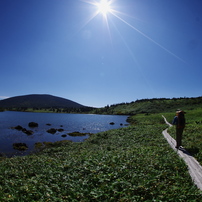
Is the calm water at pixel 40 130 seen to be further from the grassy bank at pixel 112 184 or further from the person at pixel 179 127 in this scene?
the person at pixel 179 127

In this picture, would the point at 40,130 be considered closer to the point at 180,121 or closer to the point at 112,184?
the point at 180,121

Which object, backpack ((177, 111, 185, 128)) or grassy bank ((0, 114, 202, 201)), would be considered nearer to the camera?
grassy bank ((0, 114, 202, 201))

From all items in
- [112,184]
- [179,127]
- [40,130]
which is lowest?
[40,130]

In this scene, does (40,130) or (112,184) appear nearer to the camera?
(112,184)

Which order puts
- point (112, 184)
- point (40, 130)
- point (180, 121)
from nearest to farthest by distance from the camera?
point (112, 184) < point (180, 121) < point (40, 130)

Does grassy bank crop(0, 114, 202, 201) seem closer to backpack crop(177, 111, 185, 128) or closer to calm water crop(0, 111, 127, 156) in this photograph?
backpack crop(177, 111, 185, 128)

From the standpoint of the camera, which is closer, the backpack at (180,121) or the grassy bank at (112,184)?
the grassy bank at (112,184)

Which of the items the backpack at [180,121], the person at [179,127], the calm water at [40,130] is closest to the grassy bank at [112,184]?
the person at [179,127]

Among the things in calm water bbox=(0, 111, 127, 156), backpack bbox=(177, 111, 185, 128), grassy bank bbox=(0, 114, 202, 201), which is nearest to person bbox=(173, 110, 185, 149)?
backpack bbox=(177, 111, 185, 128)

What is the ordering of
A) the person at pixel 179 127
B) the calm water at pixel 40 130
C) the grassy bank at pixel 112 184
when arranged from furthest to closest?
the calm water at pixel 40 130 < the person at pixel 179 127 < the grassy bank at pixel 112 184

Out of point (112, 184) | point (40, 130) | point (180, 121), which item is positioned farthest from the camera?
point (40, 130)

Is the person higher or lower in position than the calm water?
higher

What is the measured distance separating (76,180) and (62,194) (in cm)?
158

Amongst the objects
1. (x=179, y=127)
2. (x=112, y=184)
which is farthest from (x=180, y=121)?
(x=112, y=184)
